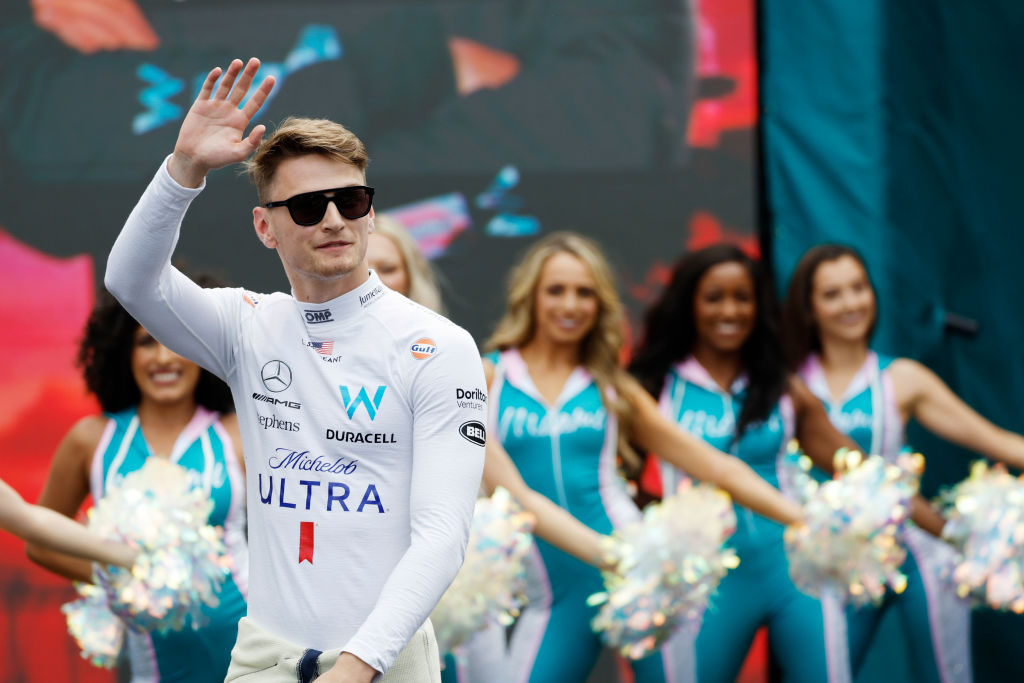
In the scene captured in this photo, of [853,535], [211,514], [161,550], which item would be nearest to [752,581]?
[853,535]

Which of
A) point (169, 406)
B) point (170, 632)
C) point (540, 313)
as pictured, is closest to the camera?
point (170, 632)

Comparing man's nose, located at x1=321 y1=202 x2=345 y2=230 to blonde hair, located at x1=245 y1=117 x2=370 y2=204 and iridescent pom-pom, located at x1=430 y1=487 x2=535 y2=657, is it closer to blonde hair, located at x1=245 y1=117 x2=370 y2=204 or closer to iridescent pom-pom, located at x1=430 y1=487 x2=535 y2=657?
blonde hair, located at x1=245 y1=117 x2=370 y2=204

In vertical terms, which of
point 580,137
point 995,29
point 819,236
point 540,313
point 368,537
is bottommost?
point 368,537

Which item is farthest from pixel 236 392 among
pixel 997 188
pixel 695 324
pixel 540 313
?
pixel 997 188

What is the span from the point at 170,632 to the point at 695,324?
2221mm

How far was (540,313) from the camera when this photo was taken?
4621 millimetres

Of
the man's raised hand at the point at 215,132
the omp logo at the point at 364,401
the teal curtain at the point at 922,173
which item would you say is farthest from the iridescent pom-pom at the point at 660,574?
the man's raised hand at the point at 215,132

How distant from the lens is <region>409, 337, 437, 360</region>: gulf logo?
2.25 meters

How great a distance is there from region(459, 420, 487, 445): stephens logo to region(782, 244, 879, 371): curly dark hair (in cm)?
299

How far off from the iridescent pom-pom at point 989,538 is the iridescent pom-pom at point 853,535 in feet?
0.85

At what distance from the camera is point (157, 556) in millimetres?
3715

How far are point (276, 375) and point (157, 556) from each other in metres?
1.61

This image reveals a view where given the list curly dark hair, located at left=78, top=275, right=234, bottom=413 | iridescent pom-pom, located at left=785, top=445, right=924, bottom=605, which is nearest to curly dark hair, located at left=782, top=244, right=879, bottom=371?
iridescent pom-pom, located at left=785, top=445, right=924, bottom=605

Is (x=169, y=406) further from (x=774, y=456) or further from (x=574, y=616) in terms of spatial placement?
(x=774, y=456)
